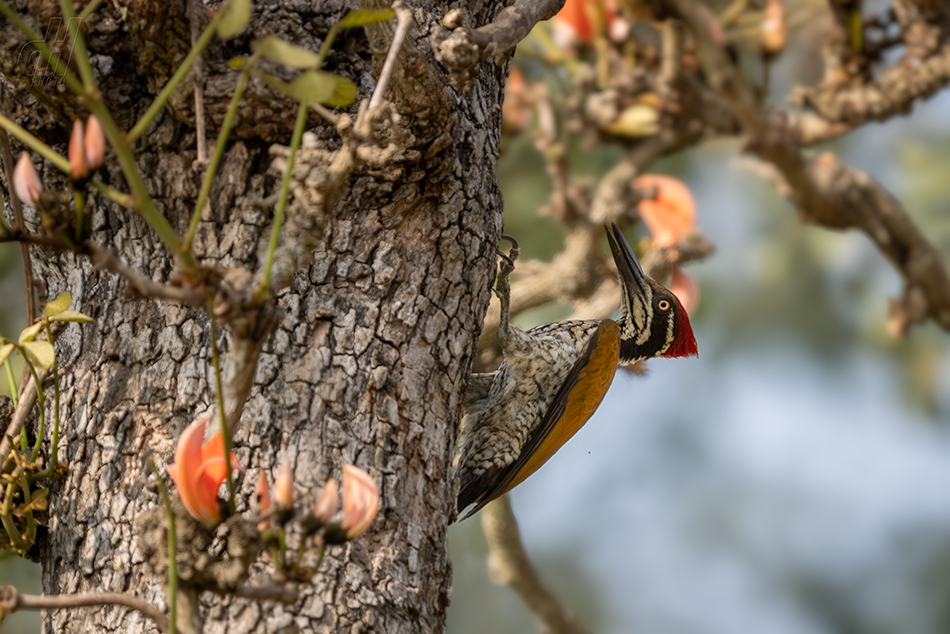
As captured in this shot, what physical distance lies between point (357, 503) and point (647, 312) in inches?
94.6

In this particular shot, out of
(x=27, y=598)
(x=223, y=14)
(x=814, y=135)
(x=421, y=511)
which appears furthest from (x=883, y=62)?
(x=27, y=598)

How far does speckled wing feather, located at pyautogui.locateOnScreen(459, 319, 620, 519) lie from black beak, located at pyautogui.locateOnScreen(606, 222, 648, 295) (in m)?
0.24

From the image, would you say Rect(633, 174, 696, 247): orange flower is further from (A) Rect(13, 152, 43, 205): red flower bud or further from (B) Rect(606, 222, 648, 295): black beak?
(A) Rect(13, 152, 43, 205): red flower bud

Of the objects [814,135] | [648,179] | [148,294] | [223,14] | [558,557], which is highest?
[814,135]

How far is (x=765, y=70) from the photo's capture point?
13.6 feet

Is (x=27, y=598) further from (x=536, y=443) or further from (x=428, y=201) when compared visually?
(x=536, y=443)

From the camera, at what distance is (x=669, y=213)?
348 cm

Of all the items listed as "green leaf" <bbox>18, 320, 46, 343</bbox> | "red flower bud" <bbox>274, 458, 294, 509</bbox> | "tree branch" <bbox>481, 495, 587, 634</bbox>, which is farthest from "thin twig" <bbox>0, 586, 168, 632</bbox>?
"tree branch" <bbox>481, 495, 587, 634</bbox>

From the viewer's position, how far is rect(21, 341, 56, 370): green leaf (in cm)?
138

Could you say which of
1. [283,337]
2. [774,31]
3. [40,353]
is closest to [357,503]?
[283,337]

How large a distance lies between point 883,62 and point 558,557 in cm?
367

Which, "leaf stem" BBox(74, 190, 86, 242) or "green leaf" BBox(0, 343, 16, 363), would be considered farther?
"green leaf" BBox(0, 343, 16, 363)

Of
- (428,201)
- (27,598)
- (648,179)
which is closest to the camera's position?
(27,598)

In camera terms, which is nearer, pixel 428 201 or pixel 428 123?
pixel 428 123
